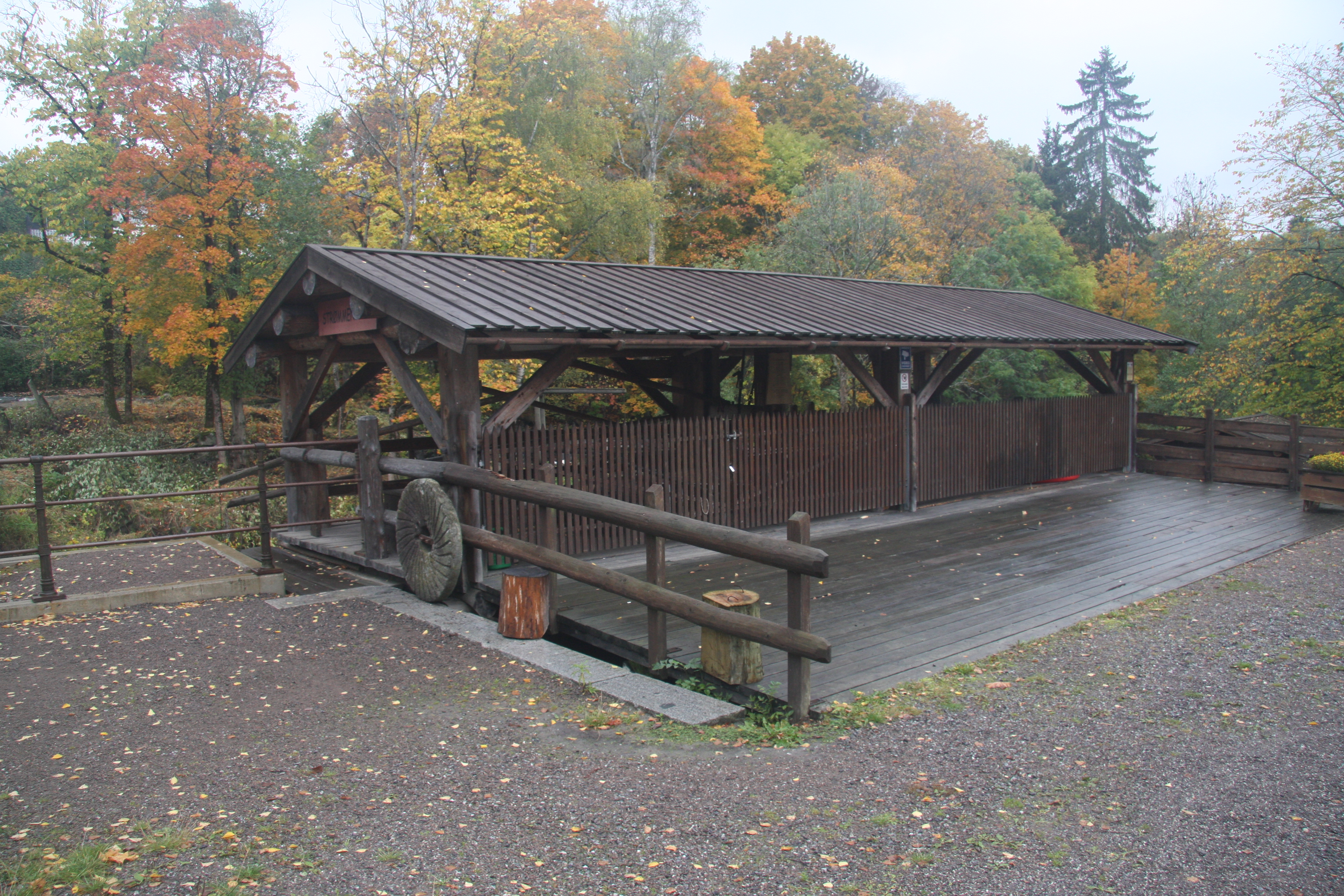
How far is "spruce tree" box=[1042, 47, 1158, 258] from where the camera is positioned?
39.5 m

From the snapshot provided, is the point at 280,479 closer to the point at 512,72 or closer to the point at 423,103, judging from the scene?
the point at 423,103

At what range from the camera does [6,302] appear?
2130 centimetres

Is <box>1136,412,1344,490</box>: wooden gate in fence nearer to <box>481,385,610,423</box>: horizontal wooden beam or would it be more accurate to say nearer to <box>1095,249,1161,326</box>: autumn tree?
<box>481,385,610,423</box>: horizontal wooden beam

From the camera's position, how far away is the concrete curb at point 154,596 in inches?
244

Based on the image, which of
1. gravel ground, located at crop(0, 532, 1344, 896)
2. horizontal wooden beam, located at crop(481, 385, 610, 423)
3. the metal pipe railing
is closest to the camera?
gravel ground, located at crop(0, 532, 1344, 896)

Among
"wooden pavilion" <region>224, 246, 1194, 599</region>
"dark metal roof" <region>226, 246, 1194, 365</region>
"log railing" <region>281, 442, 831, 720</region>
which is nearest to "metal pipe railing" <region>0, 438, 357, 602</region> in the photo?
"wooden pavilion" <region>224, 246, 1194, 599</region>

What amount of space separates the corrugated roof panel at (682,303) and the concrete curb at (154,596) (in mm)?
2636

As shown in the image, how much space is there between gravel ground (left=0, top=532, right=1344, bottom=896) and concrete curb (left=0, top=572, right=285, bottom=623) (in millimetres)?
670

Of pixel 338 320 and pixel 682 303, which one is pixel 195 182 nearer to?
pixel 338 320

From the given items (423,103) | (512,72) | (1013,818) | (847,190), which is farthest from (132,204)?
(1013,818)

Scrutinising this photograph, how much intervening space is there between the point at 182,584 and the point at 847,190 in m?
18.8

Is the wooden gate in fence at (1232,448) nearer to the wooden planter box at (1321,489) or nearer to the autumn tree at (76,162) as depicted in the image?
the wooden planter box at (1321,489)

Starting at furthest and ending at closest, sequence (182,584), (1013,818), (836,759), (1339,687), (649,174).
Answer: (649,174) → (182,584) → (1339,687) → (836,759) → (1013,818)

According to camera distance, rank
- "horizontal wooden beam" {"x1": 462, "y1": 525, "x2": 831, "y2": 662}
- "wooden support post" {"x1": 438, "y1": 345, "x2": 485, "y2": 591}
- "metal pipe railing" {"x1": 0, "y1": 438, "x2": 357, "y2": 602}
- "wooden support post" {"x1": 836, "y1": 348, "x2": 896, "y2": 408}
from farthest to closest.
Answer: "wooden support post" {"x1": 836, "y1": 348, "x2": 896, "y2": 408} → "wooden support post" {"x1": 438, "y1": 345, "x2": 485, "y2": 591} → "metal pipe railing" {"x1": 0, "y1": 438, "x2": 357, "y2": 602} → "horizontal wooden beam" {"x1": 462, "y1": 525, "x2": 831, "y2": 662}
